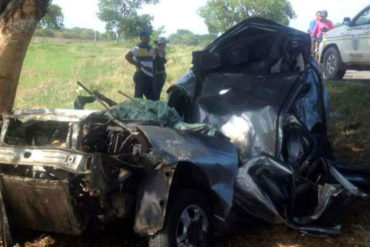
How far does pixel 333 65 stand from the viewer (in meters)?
12.1

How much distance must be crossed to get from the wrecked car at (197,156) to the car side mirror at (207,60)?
13mm

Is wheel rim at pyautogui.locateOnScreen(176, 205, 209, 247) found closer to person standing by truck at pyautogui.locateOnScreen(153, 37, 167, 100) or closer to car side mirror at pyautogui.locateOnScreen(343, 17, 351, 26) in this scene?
person standing by truck at pyautogui.locateOnScreen(153, 37, 167, 100)

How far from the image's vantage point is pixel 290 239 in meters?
5.03

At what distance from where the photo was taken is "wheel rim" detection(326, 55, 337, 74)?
12.0 metres

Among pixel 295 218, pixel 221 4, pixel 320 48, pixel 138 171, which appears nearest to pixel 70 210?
pixel 138 171

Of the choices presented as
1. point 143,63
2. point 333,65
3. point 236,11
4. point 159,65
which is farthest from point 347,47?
point 236,11

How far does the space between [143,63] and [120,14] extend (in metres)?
79.8

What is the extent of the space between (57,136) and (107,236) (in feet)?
3.48

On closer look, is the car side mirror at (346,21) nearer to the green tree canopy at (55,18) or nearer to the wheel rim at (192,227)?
the wheel rim at (192,227)

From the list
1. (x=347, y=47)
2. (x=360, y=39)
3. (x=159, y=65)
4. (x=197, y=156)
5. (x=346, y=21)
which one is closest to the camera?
(x=197, y=156)

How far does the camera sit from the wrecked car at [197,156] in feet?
12.9

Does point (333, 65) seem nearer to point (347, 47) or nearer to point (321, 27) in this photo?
point (347, 47)

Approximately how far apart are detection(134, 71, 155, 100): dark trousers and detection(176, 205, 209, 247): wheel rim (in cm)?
548

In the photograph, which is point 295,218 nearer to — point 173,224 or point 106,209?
point 173,224
